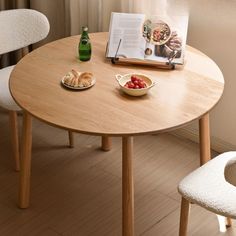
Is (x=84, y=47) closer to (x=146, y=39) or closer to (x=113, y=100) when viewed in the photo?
(x=146, y=39)

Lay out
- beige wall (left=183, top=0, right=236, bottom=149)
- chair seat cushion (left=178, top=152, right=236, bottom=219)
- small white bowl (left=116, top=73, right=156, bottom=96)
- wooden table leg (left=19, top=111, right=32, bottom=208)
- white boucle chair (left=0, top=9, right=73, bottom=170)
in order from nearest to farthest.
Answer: chair seat cushion (left=178, top=152, right=236, bottom=219)
small white bowl (left=116, top=73, right=156, bottom=96)
wooden table leg (left=19, top=111, right=32, bottom=208)
beige wall (left=183, top=0, right=236, bottom=149)
white boucle chair (left=0, top=9, right=73, bottom=170)

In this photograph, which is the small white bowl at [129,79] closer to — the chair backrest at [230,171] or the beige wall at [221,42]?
the chair backrest at [230,171]

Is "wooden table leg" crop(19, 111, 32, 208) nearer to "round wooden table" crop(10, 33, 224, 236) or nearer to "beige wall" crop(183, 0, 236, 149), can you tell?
"round wooden table" crop(10, 33, 224, 236)

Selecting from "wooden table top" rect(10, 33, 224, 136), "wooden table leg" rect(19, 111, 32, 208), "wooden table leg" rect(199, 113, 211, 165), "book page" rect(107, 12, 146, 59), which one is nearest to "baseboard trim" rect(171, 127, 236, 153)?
"wooden table leg" rect(199, 113, 211, 165)

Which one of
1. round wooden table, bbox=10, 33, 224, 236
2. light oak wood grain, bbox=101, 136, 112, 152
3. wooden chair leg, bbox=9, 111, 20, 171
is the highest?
round wooden table, bbox=10, 33, 224, 236

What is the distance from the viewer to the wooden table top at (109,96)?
2080mm

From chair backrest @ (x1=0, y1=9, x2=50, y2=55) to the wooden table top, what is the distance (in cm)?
33

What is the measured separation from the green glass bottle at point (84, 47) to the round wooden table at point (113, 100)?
0.03 m

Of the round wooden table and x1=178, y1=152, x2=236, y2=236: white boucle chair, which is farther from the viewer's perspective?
the round wooden table

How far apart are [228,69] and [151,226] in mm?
926

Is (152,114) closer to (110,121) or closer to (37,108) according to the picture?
(110,121)

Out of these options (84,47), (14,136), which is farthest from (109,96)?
(14,136)

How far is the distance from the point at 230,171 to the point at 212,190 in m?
0.18

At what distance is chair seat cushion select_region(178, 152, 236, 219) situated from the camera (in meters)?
1.97
